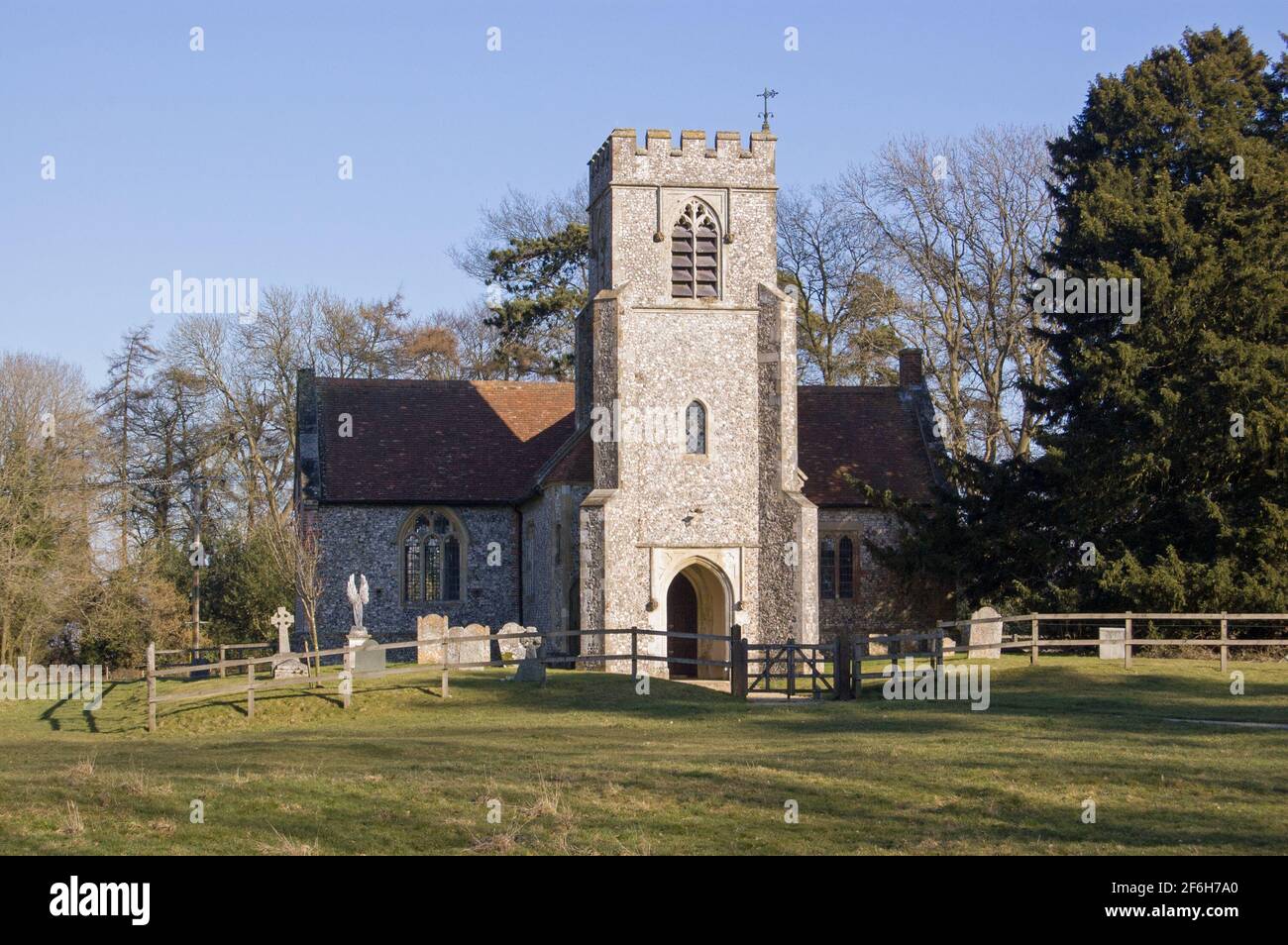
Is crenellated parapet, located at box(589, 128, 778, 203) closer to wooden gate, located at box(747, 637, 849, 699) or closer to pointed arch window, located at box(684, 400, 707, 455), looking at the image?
pointed arch window, located at box(684, 400, 707, 455)

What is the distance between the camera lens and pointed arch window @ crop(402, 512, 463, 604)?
122ft

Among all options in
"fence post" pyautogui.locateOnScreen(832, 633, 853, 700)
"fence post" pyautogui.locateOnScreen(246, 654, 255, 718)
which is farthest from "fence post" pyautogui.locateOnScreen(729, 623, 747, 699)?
"fence post" pyautogui.locateOnScreen(246, 654, 255, 718)

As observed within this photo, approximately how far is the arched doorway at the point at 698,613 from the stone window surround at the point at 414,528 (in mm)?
6663

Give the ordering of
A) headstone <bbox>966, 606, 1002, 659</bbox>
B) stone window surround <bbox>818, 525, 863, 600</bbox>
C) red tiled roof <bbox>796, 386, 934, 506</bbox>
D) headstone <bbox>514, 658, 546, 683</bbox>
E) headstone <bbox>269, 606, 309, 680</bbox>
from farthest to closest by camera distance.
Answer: red tiled roof <bbox>796, 386, 934, 506</bbox>
stone window surround <bbox>818, 525, 863, 600</bbox>
headstone <bbox>966, 606, 1002, 659</bbox>
headstone <bbox>514, 658, 546, 683</bbox>
headstone <bbox>269, 606, 309, 680</bbox>

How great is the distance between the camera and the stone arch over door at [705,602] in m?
31.5

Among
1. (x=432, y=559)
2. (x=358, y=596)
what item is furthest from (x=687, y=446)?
(x=432, y=559)

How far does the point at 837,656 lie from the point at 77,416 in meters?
24.5

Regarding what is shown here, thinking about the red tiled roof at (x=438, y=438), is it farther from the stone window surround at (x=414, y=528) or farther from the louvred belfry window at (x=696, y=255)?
the louvred belfry window at (x=696, y=255)

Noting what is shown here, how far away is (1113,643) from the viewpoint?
27156 millimetres

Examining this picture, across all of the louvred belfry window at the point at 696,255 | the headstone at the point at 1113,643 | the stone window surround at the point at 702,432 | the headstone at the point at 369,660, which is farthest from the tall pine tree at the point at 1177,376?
the headstone at the point at 369,660

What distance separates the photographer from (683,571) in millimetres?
32969

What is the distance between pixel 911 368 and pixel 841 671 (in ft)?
55.2

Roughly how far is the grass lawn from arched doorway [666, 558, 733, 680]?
840cm
